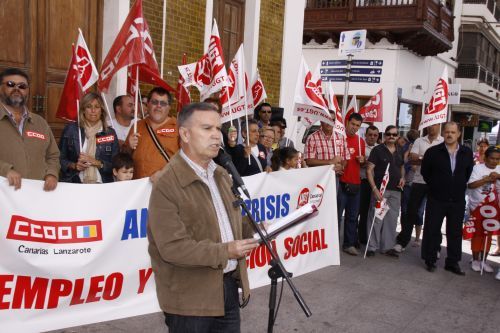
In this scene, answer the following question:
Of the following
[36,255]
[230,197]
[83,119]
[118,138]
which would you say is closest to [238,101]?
[118,138]

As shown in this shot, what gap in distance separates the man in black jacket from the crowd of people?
1 cm

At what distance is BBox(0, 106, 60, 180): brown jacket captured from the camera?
416 cm

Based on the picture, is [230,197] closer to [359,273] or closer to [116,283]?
[116,283]

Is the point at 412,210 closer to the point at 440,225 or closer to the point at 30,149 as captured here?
the point at 440,225

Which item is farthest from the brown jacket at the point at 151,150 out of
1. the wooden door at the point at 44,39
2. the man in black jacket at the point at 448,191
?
the man in black jacket at the point at 448,191

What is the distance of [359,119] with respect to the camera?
757 centimetres

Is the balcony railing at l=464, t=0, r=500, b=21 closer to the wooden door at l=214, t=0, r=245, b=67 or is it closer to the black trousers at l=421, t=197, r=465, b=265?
the wooden door at l=214, t=0, r=245, b=67

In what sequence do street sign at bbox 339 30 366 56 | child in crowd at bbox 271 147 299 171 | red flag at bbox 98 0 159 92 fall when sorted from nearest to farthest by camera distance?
red flag at bbox 98 0 159 92, child in crowd at bbox 271 147 299 171, street sign at bbox 339 30 366 56

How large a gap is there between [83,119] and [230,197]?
2694 mm

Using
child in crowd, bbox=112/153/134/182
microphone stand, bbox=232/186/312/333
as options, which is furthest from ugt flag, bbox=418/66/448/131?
microphone stand, bbox=232/186/312/333

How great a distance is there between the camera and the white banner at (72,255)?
3.82 meters

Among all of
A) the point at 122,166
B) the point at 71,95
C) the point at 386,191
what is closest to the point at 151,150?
the point at 122,166

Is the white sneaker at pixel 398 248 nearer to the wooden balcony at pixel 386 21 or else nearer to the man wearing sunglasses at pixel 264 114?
the man wearing sunglasses at pixel 264 114

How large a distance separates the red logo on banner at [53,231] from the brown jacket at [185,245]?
172cm
